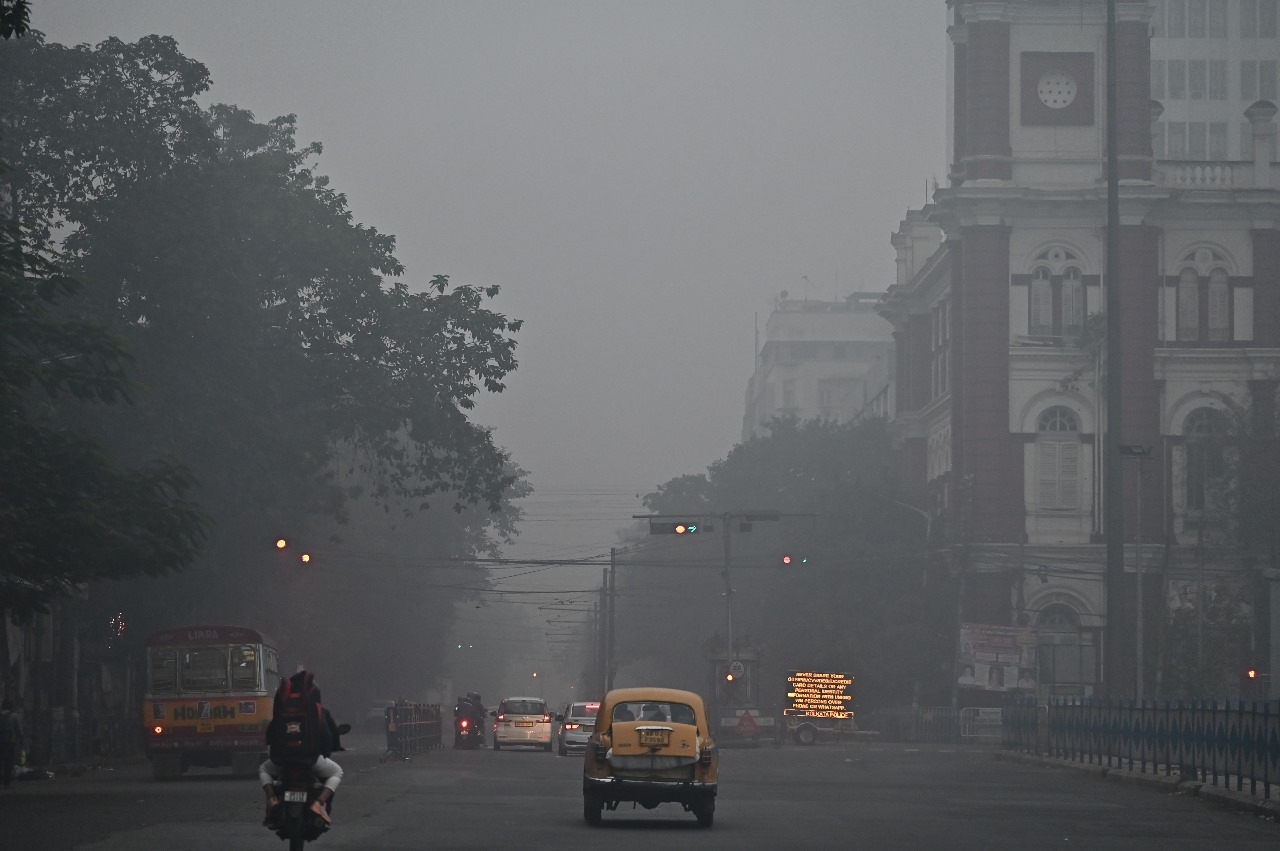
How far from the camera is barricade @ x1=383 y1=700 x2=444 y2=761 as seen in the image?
43969 mm

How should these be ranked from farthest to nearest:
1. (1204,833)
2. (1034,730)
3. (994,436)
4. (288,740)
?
(994,436)
(1034,730)
(1204,833)
(288,740)

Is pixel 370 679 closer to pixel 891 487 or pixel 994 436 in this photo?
pixel 891 487

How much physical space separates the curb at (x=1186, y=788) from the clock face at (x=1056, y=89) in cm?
3533

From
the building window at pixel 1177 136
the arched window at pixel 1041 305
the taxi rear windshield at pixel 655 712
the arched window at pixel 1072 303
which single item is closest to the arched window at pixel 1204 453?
the arched window at pixel 1072 303

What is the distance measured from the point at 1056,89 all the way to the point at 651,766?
5563cm

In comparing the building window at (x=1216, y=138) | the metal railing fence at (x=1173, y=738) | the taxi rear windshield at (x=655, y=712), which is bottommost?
the metal railing fence at (x=1173, y=738)

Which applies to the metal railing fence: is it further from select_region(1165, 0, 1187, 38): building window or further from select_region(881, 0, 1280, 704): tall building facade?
select_region(1165, 0, 1187, 38): building window

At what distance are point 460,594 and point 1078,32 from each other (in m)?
50.9

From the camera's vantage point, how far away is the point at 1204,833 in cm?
2267

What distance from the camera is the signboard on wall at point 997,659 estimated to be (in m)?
68.7

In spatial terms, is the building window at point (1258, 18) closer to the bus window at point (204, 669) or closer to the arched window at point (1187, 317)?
the arched window at point (1187, 317)

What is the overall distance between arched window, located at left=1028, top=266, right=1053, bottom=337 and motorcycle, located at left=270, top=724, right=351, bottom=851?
60642mm

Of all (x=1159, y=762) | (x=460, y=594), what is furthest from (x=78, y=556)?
(x=460, y=594)

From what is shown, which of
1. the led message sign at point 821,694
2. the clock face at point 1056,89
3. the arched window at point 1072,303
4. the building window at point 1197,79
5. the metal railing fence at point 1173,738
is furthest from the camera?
the building window at point 1197,79
